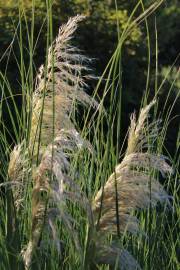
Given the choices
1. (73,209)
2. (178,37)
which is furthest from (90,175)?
(178,37)

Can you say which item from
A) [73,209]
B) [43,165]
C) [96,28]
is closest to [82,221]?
[73,209]

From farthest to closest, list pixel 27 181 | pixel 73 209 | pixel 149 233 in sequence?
pixel 73 209, pixel 149 233, pixel 27 181

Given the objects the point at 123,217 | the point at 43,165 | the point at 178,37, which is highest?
the point at 43,165

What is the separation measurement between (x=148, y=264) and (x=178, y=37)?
6270 millimetres

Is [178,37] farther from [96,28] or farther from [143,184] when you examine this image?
[143,184]

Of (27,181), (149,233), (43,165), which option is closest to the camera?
(43,165)

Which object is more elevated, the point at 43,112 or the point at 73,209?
the point at 43,112

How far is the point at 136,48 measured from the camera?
6594mm

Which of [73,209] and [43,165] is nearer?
[43,165]

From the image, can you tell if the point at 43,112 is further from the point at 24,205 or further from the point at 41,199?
the point at 24,205

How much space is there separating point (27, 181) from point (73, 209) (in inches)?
29.7

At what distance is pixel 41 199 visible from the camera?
79.9 inches

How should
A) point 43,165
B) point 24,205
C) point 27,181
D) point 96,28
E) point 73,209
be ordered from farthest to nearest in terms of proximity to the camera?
point 96,28
point 73,209
point 24,205
point 27,181
point 43,165

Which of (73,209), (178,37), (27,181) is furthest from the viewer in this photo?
(178,37)
